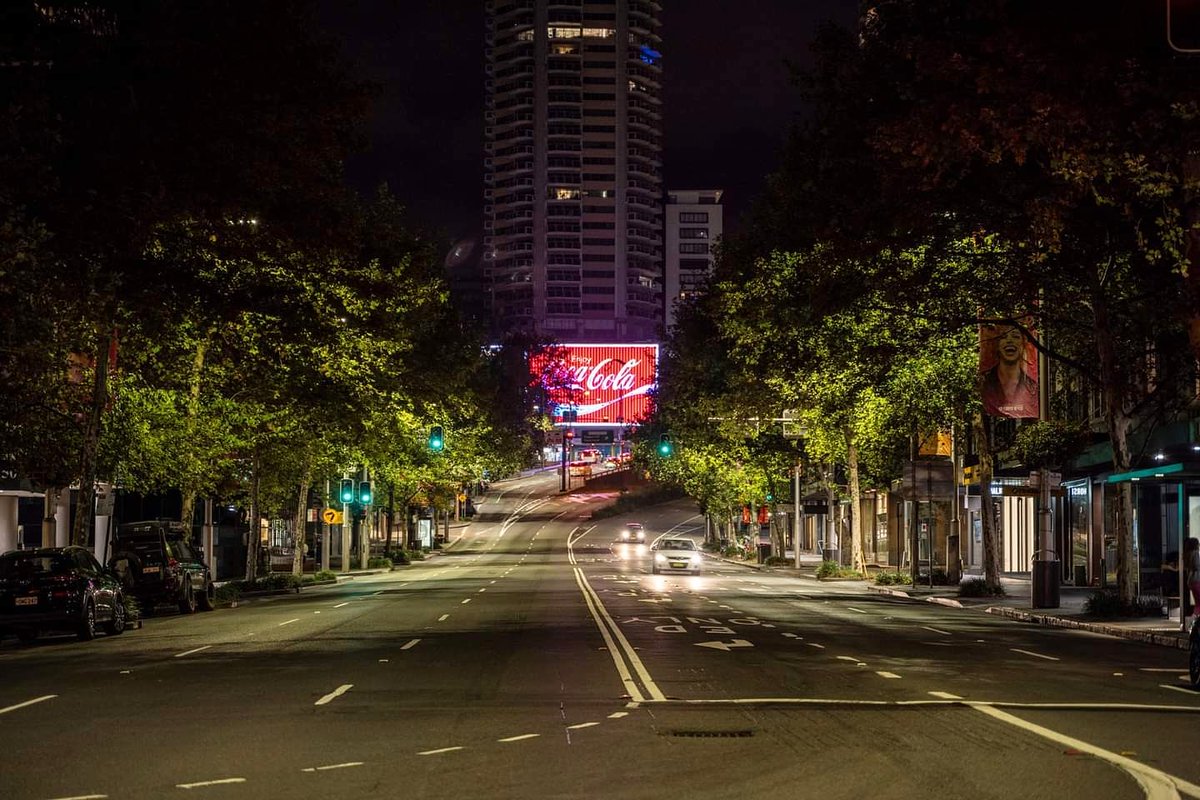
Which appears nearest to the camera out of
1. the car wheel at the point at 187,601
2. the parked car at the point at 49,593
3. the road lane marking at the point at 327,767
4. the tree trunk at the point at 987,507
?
the road lane marking at the point at 327,767

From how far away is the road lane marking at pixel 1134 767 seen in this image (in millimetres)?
9659

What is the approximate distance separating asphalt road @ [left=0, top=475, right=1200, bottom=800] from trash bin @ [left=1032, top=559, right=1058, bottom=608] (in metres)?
4.05

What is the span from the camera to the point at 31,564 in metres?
26.9

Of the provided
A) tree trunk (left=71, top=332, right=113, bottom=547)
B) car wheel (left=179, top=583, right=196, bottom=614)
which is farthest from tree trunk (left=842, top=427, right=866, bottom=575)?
tree trunk (left=71, top=332, right=113, bottom=547)

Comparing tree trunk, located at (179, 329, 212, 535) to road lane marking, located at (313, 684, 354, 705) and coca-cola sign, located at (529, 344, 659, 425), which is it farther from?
coca-cola sign, located at (529, 344, 659, 425)

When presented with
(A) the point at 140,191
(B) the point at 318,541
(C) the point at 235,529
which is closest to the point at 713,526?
(B) the point at 318,541

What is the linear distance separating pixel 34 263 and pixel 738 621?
47.7 feet

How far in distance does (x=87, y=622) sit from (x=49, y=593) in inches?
35.4

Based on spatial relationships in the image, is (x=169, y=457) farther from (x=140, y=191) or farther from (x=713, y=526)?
(x=713, y=526)

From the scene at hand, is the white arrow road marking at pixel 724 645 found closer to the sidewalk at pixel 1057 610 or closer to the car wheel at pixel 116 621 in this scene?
the sidewalk at pixel 1057 610

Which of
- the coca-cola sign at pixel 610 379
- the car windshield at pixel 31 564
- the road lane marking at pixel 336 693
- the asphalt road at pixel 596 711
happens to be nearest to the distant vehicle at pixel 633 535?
the coca-cola sign at pixel 610 379

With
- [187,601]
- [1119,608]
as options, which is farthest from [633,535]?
[1119,608]

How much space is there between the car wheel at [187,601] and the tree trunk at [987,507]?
20.2m

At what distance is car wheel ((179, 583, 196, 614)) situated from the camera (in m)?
36.0
